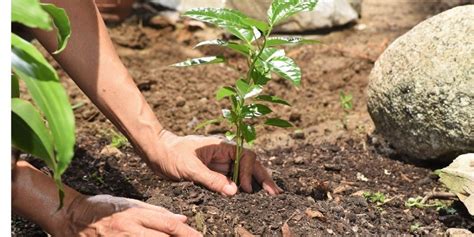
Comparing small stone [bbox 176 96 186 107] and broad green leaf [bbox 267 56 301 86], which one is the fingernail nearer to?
broad green leaf [bbox 267 56 301 86]

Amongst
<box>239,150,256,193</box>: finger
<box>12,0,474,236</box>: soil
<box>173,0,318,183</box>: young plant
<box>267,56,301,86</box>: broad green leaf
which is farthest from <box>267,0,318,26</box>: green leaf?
<box>12,0,474,236</box>: soil

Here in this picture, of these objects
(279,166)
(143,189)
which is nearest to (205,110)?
(279,166)

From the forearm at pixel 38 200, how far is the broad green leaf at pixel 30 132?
0.45 metres

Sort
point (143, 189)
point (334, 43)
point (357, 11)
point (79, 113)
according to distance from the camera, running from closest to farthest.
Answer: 1. point (143, 189)
2. point (79, 113)
3. point (334, 43)
4. point (357, 11)

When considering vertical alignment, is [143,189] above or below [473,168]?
below

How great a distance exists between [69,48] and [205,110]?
167 cm

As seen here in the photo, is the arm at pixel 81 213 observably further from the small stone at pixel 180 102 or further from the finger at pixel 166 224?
the small stone at pixel 180 102

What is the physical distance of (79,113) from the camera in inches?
159

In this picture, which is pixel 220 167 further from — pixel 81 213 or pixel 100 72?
pixel 81 213

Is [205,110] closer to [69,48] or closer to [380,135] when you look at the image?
[380,135]

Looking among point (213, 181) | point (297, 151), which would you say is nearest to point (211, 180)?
point (213, 181)

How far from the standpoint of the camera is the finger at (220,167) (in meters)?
2.79

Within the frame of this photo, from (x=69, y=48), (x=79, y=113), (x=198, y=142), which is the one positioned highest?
(x=69, y=48)

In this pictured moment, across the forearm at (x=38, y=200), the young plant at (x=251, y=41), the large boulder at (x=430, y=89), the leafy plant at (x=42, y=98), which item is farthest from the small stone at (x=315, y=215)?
the leafy plant at (x=42, y=98)
